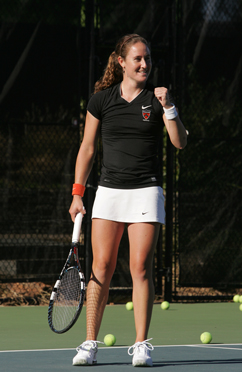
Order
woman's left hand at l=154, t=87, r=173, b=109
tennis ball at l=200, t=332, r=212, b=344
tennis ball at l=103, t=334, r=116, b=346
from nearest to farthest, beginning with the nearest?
woman's left hand at l=154, t=87, r=173, b=109, tennis ball at l=103, t=334, r=116, b=346, tennis ball at l=200, t=332, r=212, b=344

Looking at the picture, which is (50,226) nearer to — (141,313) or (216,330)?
(216,330)

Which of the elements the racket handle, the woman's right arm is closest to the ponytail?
the woman's right arm

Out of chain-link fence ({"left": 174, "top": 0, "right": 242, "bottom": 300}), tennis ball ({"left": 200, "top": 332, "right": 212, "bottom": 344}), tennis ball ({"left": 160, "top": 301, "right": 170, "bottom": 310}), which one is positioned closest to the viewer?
tennis ball ({"left": 200, "top": 332, "right": 212, "bottom": 344})

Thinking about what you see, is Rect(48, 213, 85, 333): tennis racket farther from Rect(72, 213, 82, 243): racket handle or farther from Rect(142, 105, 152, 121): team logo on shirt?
Rect(142, 105, 152, 121): team logo on shirt

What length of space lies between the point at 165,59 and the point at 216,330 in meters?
2.76

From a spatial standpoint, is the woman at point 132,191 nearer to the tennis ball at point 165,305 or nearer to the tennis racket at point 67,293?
the tennis racket at point 67,293

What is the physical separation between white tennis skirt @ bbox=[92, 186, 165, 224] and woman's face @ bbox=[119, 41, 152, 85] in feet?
1.93

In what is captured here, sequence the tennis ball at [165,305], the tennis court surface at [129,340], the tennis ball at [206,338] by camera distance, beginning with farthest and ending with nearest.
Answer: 1. the tennis ball at [165,305]
2. the tennis ball at [206,338]
3. the tennis court surface at [129,340]

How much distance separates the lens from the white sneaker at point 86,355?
3.78m

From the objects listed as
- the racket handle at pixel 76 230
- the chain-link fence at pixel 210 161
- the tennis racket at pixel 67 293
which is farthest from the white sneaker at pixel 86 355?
the chain-link fence at pixel 210 161

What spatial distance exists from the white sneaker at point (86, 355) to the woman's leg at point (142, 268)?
0.24 metres

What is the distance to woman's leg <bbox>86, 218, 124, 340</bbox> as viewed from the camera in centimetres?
390

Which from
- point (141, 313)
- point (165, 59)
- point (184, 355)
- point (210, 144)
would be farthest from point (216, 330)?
point (165, 59)

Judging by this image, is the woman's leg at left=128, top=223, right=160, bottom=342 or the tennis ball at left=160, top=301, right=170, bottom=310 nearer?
the woman's leg at left=128, top=223, right=160, bottom=342
